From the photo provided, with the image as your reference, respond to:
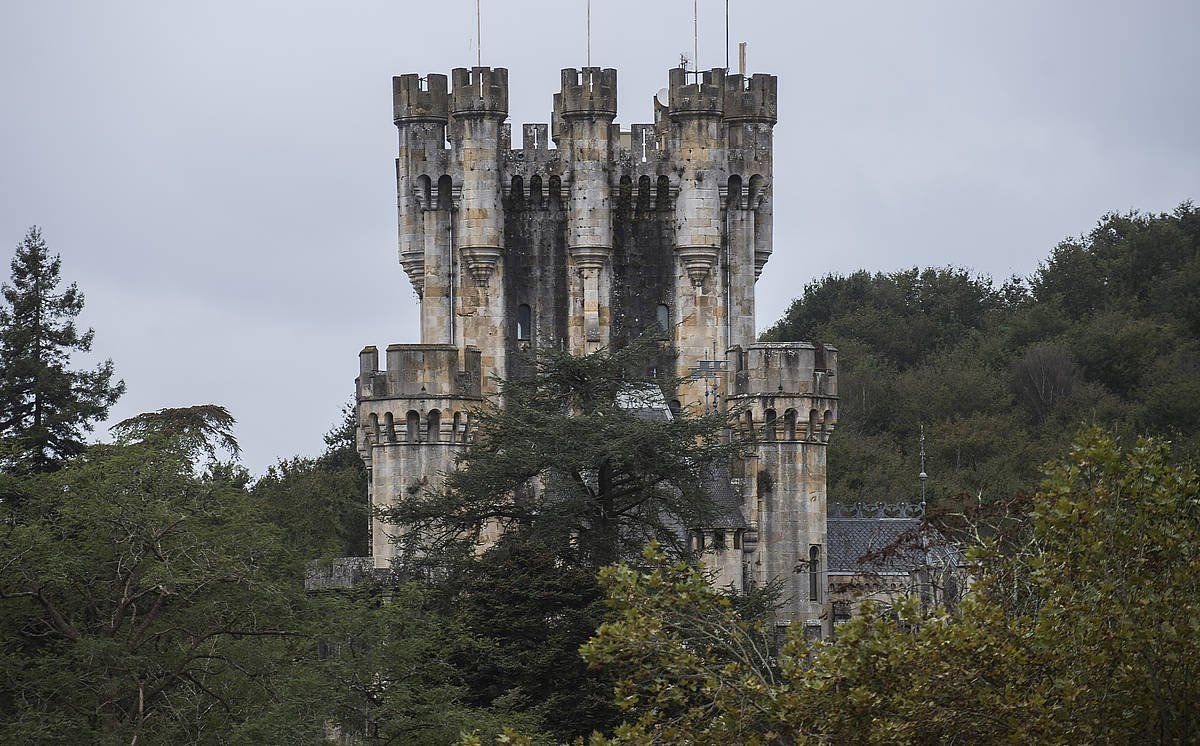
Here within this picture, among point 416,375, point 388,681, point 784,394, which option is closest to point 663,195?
point 784,394

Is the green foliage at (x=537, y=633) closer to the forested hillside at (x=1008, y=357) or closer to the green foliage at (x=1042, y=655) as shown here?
the green foliage at (x=1042, y=655)

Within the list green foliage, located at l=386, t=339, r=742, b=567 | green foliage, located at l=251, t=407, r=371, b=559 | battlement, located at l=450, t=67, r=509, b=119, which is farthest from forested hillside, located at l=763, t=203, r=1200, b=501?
green foliage, located at l=386, t=339, r=742, b=567

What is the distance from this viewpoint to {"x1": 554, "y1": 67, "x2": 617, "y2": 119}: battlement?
2281 inches

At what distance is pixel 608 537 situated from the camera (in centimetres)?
4362

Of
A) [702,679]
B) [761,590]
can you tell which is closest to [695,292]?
[761,590]

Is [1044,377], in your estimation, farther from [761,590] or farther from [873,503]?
[761,590]

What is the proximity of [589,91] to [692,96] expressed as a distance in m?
2.58

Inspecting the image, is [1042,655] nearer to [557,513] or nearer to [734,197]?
[557,513]

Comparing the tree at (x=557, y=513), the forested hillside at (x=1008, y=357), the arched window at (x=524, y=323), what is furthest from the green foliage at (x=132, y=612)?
the forested hillside at (x=1008, y=357)

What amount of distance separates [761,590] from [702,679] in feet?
57.1

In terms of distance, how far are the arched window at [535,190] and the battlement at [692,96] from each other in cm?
377

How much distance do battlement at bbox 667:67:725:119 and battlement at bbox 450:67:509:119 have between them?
4.30m

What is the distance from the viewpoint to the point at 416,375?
179 ft

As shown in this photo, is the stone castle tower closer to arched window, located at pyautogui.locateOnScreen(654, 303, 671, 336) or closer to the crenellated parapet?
arched window, located at pyautogui.locateOnScreen(654, 303, 671, 336)
